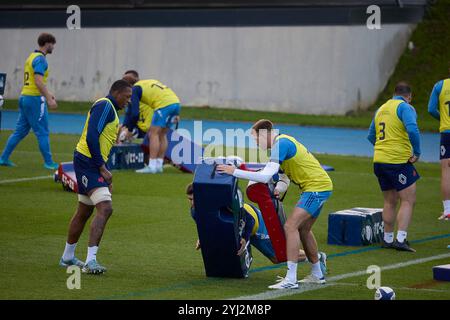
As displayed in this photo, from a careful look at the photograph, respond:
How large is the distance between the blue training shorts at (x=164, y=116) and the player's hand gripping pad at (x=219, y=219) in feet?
28.3

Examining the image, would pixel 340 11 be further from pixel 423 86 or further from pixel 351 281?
pixel 351 281

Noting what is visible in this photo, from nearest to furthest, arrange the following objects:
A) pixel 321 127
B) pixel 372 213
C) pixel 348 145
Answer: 1. pixel 372 213
2. pixel 348 145
3. pixel 321 127

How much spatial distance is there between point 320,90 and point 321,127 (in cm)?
277

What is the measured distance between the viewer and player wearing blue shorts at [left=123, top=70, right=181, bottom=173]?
1897 cm

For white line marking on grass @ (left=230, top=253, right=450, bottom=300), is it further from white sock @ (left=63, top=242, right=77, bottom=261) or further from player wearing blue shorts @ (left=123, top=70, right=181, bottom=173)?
player wearing blue shorts @ (left=123, top=70, right=181, bottom=173)

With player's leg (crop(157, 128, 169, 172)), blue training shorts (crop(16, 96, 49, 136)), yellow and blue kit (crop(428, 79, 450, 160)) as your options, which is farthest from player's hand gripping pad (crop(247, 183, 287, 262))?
blue training shorts (crop(16, 96, 49, 136))

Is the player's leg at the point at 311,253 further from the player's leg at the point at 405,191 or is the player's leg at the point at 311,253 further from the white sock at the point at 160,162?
the white sock at the point at 160,162

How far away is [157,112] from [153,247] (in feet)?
22.8

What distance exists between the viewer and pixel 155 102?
754 inches

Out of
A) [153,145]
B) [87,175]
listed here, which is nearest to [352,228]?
[87,175]

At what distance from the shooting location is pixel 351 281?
1045cm

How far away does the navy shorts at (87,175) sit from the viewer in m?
10.6
